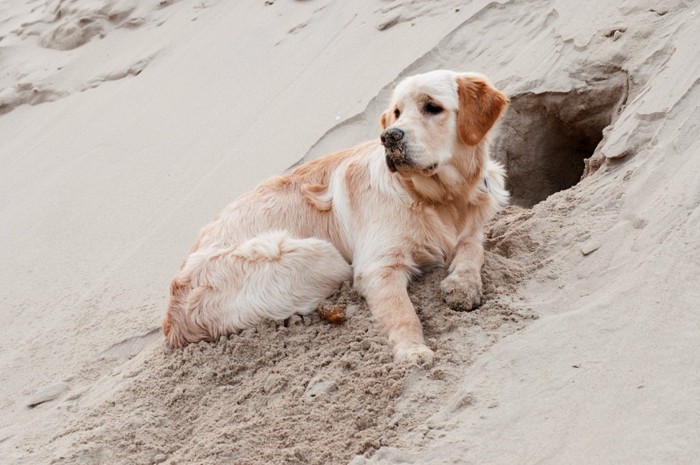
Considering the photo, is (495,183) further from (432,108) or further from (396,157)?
(396,157)

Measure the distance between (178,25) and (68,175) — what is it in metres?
2.78

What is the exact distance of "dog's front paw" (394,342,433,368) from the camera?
147 inches

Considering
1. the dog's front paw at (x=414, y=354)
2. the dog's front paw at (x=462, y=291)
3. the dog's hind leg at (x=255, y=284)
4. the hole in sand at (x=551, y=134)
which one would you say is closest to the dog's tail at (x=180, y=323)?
the dog's hind leg at (x=255, y=284)

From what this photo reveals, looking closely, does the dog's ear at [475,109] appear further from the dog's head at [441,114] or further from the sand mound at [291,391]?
the sand mound at [291,391]

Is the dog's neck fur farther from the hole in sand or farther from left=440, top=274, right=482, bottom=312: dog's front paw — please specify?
the hole in sand

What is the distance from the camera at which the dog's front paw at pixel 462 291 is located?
13.5 ft

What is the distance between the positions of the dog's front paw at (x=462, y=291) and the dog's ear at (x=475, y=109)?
2.68ft

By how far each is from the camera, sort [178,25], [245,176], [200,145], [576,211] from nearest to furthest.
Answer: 1. [576,211]
2. [245,176]
3. [200,145]
4. [178,25]

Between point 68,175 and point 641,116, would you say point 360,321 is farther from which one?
point 68,175

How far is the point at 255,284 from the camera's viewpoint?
457 cm

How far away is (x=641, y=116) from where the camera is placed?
4961mm

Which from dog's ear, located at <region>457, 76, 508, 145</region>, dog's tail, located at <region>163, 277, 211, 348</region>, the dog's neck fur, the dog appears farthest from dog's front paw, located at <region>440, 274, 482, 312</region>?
→ dog's tail, located at <region>163, 277, 211, 348</region>

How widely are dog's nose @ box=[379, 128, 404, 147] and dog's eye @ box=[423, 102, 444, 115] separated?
0.33m

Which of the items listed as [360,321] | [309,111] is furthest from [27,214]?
[360,321]
